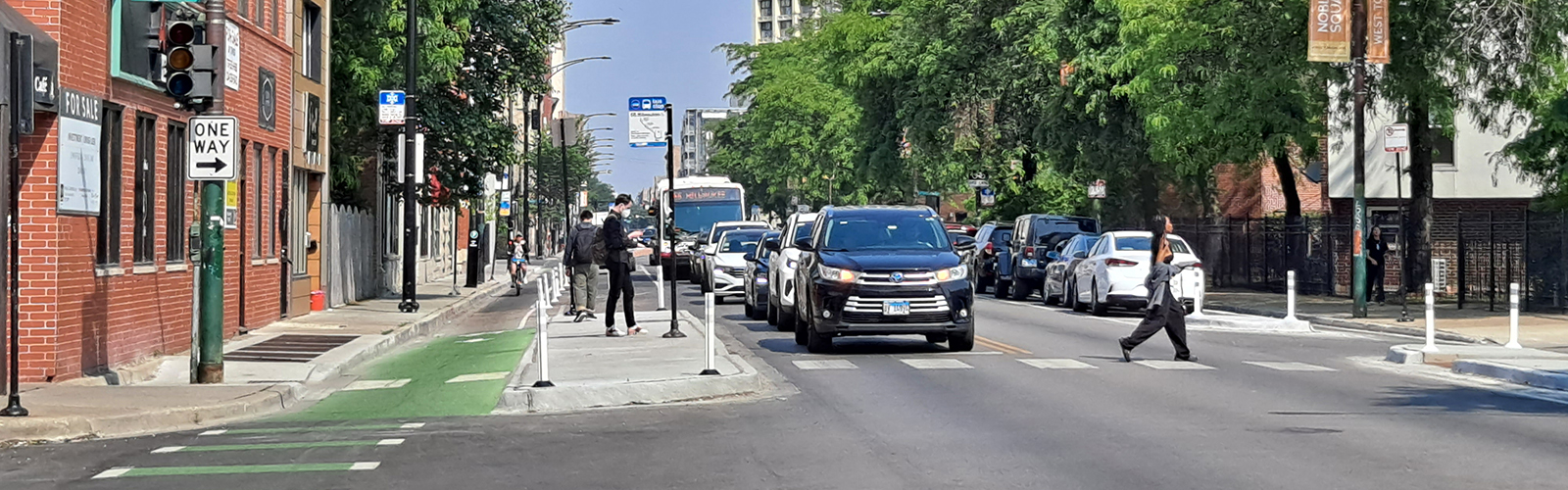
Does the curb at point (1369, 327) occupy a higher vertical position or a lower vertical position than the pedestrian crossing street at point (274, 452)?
higher

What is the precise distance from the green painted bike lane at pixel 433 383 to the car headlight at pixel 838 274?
11.5ft

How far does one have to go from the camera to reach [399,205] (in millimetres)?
43188

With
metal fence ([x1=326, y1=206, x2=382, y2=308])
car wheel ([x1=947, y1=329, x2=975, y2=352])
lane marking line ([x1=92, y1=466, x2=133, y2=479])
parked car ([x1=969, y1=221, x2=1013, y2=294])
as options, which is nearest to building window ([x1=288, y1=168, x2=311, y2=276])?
metal fence ([x1=326, y1=206, x2=382, y2=308])

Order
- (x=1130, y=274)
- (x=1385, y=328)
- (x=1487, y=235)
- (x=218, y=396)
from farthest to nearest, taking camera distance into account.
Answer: (x=1487, y=235), (x=1130, y=274), (x=1385, y=328), (x=218, y=396)

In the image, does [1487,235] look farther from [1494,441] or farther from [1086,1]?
[1494,441]

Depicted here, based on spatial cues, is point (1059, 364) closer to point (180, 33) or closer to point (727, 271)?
point (180, 33)

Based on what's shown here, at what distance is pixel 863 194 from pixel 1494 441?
7016 cm

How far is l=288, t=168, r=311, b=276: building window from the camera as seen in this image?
29500 millimetres

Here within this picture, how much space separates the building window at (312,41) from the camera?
32.2 meters

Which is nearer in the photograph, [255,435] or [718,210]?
[255,435]

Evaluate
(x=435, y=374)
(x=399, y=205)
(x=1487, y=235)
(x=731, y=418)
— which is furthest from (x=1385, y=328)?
(x=399, y=205)

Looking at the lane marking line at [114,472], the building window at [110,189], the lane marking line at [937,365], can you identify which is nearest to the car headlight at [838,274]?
the lane marking line at [937,365]

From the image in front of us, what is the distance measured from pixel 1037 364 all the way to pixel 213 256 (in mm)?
8200

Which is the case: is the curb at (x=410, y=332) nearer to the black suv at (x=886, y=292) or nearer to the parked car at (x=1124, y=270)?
the black suv at (x=886, y=292)
